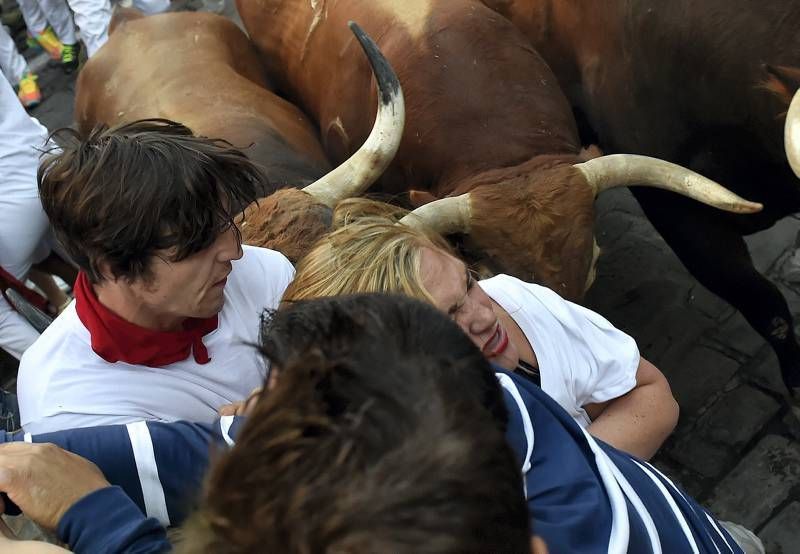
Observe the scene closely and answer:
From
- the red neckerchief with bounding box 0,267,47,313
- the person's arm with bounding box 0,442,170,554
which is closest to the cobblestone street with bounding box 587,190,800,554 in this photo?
the person's arm with bounding box 0,442,170,554

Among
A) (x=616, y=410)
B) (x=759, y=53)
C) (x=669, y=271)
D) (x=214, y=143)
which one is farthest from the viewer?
(x=669, y=271)

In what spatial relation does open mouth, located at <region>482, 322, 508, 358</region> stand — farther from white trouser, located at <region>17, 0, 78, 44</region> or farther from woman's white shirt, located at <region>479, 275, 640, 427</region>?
white trouser, located at <region>17, 0, 78, 44</region>

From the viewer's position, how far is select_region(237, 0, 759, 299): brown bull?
10.6 feet

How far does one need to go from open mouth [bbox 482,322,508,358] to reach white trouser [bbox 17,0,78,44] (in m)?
7.03

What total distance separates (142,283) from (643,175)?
6.85 ft

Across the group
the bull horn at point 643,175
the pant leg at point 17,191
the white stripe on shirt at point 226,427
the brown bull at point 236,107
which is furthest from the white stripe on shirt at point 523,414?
the pant leg at point 17,191

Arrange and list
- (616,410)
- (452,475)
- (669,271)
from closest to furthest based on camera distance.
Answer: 1. (452,475)
2. (616,410)
3. (669,271)

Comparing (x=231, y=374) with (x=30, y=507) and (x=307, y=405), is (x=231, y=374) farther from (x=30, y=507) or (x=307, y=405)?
(x=307, y=405)

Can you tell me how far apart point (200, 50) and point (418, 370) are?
417 centimetres

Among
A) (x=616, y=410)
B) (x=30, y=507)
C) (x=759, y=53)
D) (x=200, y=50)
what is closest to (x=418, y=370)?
(x=30, y=507)

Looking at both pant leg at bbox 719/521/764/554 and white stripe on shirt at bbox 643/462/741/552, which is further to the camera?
pant leg at bbox 719/521/764/554

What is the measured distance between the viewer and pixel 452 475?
31.6 inches

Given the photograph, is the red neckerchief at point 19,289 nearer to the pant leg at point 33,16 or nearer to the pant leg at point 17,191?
the pant leg at point 17,191

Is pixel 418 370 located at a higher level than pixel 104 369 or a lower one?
higher
